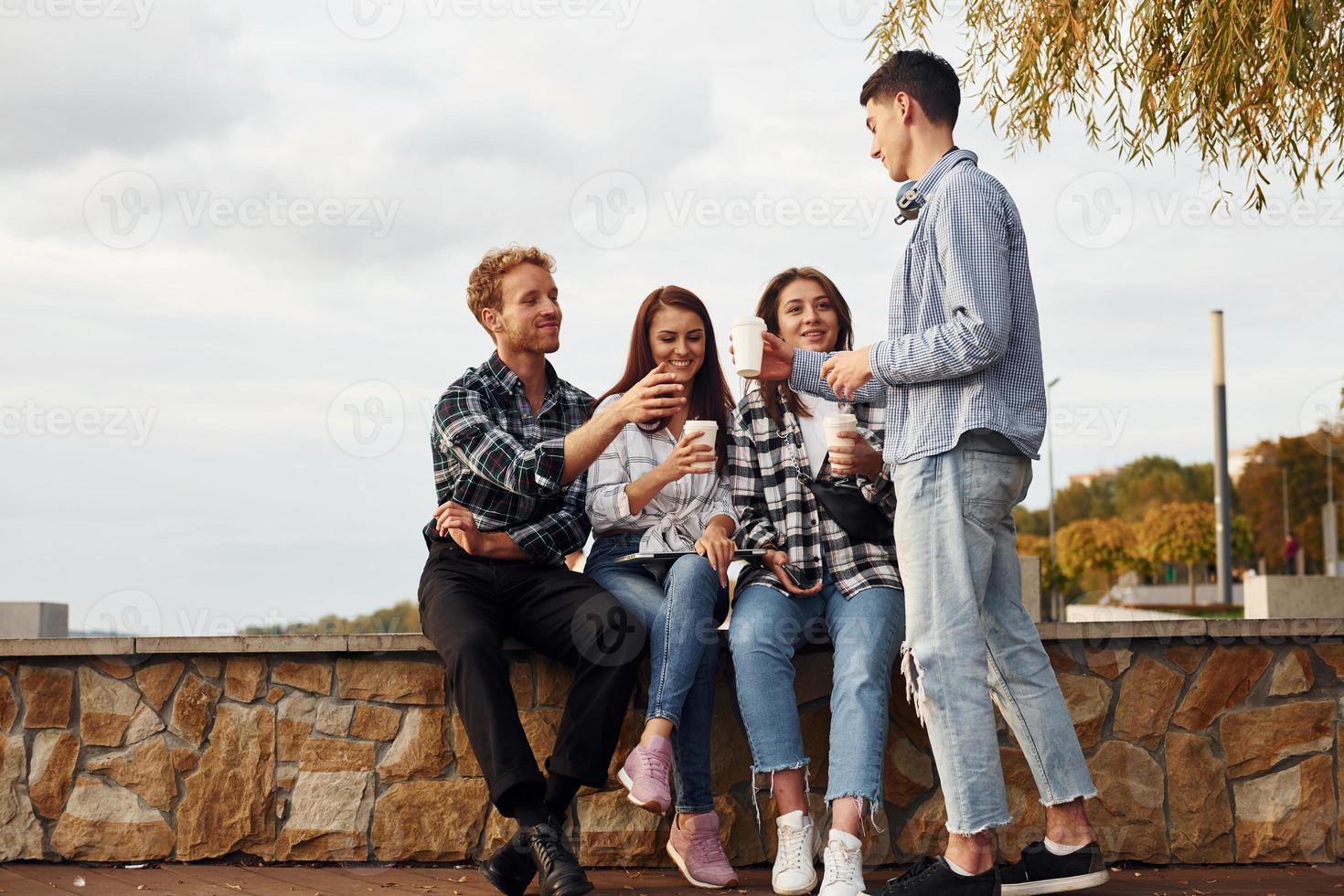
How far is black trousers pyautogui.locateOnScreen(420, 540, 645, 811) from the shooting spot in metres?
3.42

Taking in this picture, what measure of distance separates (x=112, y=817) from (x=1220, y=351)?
15.5 metres

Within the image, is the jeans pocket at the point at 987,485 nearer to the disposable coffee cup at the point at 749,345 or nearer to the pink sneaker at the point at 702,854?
the disposable coffee cup at the point at 749,345

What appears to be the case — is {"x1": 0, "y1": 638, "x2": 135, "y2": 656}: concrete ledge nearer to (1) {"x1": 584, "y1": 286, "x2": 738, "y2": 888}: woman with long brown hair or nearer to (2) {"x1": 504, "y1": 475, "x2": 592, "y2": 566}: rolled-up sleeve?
(2) {"x1": 504, "y1": 475, "x2": 592, "y2": 566}: rolled-up sleeve

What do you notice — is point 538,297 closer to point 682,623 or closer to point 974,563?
point 682,623

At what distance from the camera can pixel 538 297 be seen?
414 cm

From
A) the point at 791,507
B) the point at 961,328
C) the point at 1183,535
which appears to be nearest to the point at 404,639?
the point at 791,507

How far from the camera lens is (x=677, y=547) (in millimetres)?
3955

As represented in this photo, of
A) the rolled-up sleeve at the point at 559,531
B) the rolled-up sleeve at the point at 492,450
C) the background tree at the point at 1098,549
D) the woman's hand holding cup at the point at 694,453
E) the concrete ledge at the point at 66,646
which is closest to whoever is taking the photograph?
the woman's hand holding cup at the point at 694,453

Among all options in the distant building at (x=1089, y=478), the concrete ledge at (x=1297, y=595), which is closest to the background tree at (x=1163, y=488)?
the distant building at (x=1089, y=478)

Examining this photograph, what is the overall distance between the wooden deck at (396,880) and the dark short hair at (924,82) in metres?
2.28

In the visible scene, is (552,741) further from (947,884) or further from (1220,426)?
(1220,426)

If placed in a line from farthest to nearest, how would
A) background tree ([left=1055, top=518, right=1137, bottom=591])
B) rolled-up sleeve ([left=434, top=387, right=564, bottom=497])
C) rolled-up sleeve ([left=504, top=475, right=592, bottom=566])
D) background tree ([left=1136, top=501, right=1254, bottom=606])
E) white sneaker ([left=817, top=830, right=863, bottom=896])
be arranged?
1. background tree ([left=1055, top=518, right=1137, bottom=591])
2. background tree ([left=1136, top=501, right=1254, bottom=606])
3. rolled-up sleeve ([left=504, top=475, right=592, bottom=566])
4. rolled-up sleeve ([left=434, top=387, right=564, bottom=497])
5. white sneaker ([left=817, top=830, right=863, bottom=896])

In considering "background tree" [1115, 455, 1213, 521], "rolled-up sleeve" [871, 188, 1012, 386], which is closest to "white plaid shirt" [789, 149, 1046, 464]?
"rolled-up sleeve" [871, 188, 1012, 386]

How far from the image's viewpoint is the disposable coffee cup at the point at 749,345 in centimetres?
335
